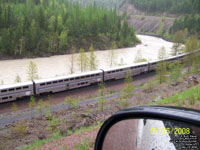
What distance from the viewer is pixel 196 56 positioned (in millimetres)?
25141

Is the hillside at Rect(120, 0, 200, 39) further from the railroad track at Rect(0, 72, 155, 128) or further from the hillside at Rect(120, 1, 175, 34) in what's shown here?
the railroad track at Rect(0, 72, 155, 128)

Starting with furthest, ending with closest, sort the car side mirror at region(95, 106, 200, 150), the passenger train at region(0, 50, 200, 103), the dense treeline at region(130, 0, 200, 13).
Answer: the dense treeline at region(130, 0, 200, 13), the passenger train at region(0, 50, 200, 103), the car side mirror at region(95, 106, 200, 150)

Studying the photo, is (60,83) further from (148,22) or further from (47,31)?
(148,22)

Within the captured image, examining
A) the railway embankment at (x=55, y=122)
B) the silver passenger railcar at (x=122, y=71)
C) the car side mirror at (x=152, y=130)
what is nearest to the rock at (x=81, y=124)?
the railway embankment at (x=55, y=122)

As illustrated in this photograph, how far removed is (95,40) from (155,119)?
48425 mm

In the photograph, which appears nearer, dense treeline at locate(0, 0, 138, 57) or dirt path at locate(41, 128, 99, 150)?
dirt path at locate(41, 128, 99, 150)

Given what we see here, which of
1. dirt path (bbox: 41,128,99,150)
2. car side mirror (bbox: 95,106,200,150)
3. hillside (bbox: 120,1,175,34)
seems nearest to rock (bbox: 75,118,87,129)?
dirt path (bbox: 41,128,99,150)

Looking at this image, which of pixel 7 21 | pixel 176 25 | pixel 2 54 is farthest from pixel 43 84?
pixel 176 25

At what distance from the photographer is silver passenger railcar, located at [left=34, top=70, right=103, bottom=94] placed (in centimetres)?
1580

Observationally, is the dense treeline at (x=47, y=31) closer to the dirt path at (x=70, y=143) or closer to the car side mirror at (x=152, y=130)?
the dirt path at (x=70, y=143)

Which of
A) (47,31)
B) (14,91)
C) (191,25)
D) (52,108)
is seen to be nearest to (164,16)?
(191,25)

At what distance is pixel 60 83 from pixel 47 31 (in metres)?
29.8

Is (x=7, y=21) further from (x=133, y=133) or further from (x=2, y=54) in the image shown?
(x=133, y=133)

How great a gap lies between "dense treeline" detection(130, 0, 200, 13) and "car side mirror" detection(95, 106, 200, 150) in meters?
89.6
